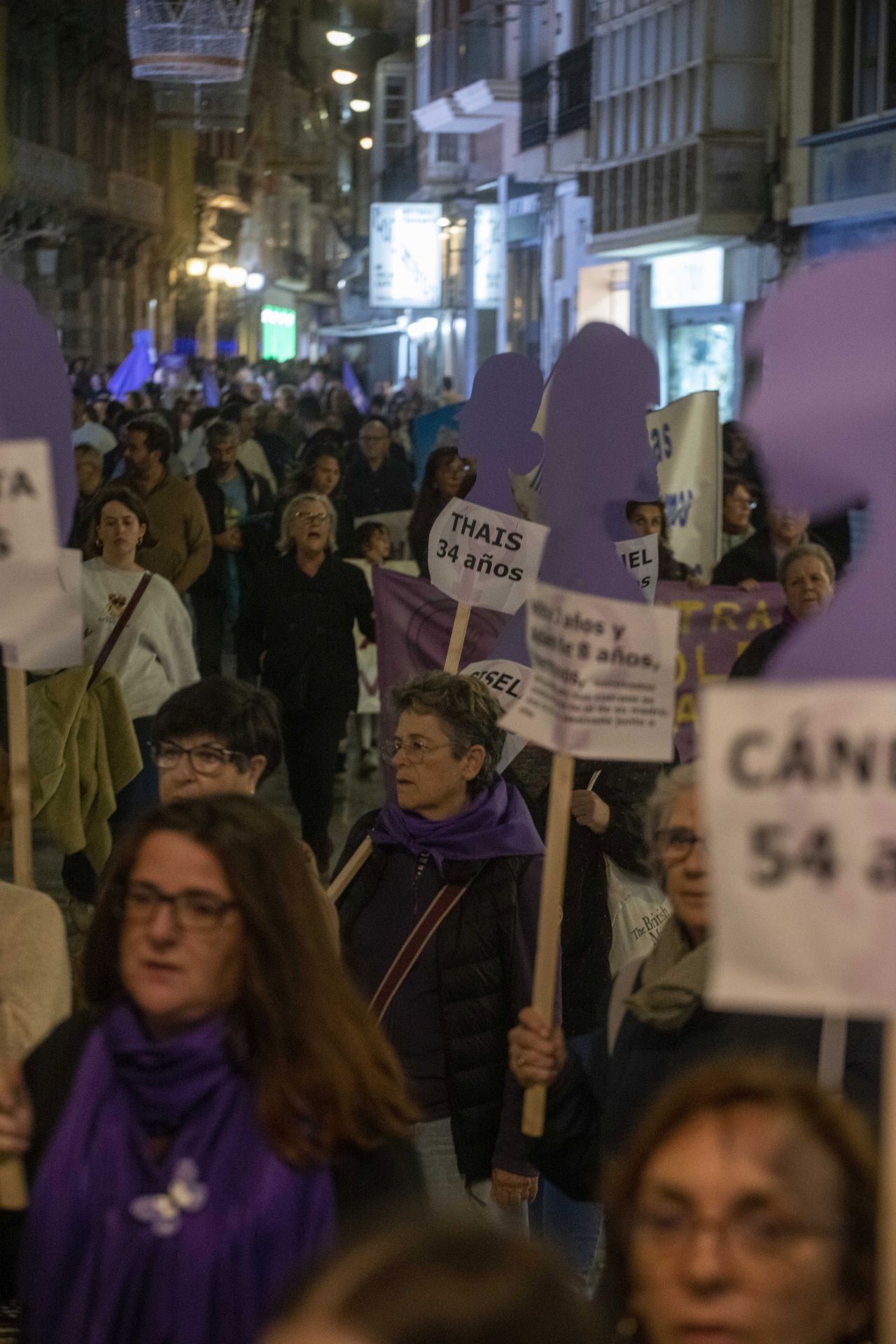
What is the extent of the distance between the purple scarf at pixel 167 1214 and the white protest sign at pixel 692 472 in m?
6.57

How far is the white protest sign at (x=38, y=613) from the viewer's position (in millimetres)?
3541

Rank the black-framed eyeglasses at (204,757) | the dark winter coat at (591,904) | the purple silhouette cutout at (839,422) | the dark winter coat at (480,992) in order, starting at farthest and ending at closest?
the dark winter coat at (591,904), the black-framed eyeglasses at (204,757), the dark winter coat at (480,992), the purple silhouette cutout at (839,422)

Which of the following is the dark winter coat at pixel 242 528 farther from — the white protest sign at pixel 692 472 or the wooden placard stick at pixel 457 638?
the wooden placard stick at pixel 457 638

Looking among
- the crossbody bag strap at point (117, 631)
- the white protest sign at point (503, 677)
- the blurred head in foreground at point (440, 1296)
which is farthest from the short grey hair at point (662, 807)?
the crossbody bag strap at point (117, 631)

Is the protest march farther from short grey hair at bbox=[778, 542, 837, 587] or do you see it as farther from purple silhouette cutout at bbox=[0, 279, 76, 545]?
short grey hair at bbox=[778, 542, 837, 587]

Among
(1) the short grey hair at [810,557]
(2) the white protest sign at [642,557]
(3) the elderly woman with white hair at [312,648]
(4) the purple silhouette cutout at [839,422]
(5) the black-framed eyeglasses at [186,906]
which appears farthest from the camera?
(3) the elderly woman with white hair at [312,648]

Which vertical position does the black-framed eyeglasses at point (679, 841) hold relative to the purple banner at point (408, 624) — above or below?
above

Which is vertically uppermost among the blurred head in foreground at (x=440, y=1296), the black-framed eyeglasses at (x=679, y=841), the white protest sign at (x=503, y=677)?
the blurred head in foreground at (x=440, y=1296)

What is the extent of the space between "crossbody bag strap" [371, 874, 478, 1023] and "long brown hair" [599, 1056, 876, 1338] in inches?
77.7

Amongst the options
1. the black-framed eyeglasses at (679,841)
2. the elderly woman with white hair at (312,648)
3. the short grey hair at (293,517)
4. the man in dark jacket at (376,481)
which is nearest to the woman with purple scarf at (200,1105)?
the black-framed eyeglasses at (679,841)

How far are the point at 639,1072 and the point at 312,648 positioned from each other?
20.3 ft

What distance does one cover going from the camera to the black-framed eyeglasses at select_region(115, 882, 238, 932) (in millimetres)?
2811

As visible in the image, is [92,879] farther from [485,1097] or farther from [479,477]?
[485,1097]

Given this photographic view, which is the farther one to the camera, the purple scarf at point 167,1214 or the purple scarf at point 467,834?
the purple scarf at point 467,834
